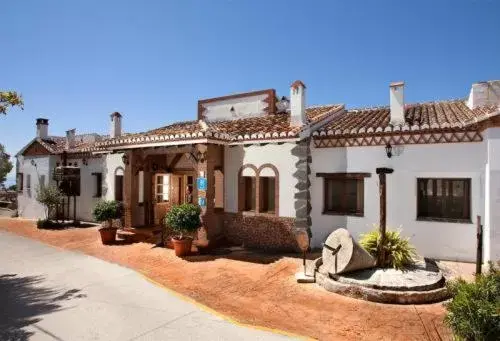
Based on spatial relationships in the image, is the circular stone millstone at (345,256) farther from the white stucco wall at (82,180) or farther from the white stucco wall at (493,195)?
the white stucco wall at (82,180)

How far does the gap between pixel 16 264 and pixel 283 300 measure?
8.69 metres

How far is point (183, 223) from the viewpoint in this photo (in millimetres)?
10531

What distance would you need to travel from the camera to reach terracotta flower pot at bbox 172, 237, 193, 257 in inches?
416

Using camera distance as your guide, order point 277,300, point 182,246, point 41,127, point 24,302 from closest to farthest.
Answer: point 24,302
point 277,300
point 182,246
point 41,127

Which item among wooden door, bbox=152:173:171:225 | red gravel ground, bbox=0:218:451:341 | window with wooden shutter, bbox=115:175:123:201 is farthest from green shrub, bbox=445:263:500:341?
window with wooden shutter, bbox=115:175:123:201

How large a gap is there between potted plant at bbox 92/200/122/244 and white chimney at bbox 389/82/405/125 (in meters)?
11.1

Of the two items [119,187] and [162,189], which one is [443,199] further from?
[119,187]

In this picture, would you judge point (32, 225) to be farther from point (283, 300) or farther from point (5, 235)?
point (283, 300)

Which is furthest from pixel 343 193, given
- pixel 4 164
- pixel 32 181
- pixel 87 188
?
pixel 4 164

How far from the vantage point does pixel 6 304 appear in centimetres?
675

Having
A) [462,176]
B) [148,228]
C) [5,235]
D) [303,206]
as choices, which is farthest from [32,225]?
[462,176]

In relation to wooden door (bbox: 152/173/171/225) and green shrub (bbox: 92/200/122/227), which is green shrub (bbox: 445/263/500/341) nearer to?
Result: green shrub (bbox: 92/200/122/227)

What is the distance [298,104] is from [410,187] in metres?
4.55

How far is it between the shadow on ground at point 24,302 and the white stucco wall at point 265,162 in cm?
631
